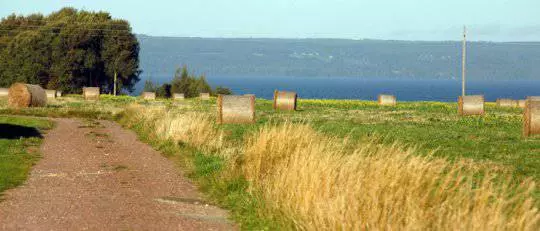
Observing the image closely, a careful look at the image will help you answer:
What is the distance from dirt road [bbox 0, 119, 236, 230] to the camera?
12414mm

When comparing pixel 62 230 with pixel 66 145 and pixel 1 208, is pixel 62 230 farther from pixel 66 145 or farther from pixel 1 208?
pixel 66 145

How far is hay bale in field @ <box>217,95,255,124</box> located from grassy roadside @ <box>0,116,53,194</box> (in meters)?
6.68

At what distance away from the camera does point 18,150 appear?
76.3 feet

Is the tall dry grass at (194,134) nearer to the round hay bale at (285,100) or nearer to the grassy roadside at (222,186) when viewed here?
the grassy roadside at (222,186)

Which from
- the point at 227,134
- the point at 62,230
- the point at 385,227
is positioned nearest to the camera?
the point at 385,227

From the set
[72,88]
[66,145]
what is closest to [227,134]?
[66,145]

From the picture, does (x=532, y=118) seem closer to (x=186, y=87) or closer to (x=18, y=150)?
(x=18, y=150)

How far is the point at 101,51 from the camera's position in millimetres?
101312

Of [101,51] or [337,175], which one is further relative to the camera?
[101,51]

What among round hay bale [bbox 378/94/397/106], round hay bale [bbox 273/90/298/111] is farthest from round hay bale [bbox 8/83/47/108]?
round hay bale [bbox 378/94/397/106]

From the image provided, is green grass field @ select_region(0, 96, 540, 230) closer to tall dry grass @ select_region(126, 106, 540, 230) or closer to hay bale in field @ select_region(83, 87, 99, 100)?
tall dry grass @ select_region(126, 106, 540, 230)

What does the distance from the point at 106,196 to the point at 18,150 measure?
904 cm

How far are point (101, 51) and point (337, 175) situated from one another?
91.4 m

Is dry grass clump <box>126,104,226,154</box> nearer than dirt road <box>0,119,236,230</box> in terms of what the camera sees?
No
